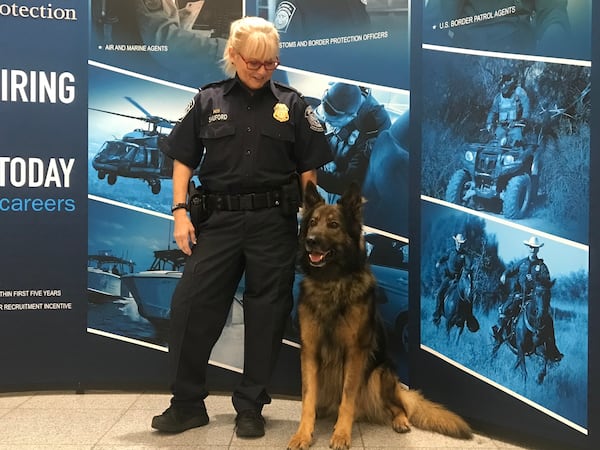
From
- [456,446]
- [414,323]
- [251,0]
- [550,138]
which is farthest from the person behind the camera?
[251,0]

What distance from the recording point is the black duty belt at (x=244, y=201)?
248 centimetres

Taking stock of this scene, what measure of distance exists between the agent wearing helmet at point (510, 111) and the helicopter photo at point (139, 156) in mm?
1803

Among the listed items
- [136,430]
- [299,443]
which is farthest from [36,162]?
[299,443]

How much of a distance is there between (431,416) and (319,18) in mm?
2231

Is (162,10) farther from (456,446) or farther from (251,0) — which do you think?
(456,446)

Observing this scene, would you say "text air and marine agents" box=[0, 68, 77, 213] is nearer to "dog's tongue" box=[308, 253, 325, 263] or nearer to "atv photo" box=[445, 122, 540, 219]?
"dog's tongue" box=[308, 253, 325, 263]

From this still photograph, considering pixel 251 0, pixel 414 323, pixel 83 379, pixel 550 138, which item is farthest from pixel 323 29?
pixel 83 379

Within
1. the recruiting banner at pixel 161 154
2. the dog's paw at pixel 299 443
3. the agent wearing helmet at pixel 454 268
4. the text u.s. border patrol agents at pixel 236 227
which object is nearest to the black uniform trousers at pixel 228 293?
the text u.s. border patrol agents at pixel 236 227

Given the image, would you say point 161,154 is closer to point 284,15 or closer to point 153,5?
point 153,5

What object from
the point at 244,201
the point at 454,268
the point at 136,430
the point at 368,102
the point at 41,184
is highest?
the point at 368,102

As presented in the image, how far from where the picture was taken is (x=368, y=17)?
2.90 meters

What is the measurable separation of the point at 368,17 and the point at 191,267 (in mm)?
1690

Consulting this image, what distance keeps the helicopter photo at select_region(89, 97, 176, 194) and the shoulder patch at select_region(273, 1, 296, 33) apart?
850 millimetres

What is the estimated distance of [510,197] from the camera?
2.38 meters
